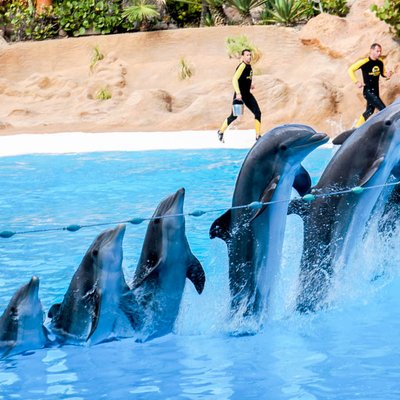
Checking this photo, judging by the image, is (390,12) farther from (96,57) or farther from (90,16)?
(90,16)

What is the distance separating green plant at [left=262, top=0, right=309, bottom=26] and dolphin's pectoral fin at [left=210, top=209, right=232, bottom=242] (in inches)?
618

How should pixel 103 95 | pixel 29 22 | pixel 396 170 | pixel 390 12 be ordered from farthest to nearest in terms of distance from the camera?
pixel 29 22, pixel 103 95, pixel 390 12, pixel 396 170

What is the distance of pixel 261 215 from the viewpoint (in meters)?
5.30

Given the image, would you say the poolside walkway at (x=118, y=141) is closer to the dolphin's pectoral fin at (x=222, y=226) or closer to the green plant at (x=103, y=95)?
the green plant at (x=103, y=95)

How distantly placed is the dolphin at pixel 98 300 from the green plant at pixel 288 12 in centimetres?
1593

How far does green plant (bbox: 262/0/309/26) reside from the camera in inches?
801

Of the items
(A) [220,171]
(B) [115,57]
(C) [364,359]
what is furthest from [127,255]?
(B) [115,57]

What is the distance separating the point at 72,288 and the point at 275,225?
4.11 feet

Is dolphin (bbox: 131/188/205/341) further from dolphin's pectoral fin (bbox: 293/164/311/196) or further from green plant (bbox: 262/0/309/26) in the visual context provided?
green plant (bbox: 262/0/309/26)

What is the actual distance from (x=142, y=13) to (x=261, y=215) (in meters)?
16.5

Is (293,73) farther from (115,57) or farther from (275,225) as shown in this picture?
(275,225)

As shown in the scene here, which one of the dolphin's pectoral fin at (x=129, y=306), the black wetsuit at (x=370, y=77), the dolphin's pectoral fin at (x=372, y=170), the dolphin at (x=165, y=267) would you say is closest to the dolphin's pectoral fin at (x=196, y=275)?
the dolphin at (x=165, y=267)

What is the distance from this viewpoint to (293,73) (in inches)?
738

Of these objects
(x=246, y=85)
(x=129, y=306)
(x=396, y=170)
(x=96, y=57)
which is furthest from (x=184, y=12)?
(x=129, y=306)
